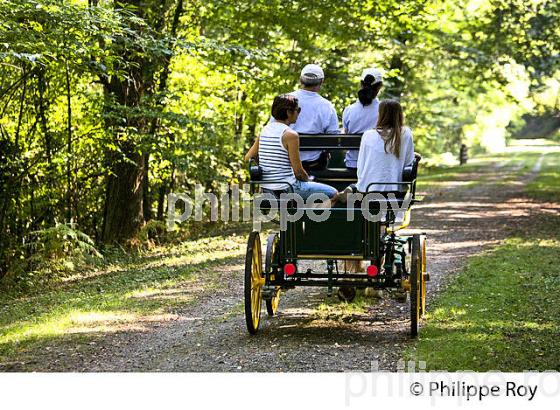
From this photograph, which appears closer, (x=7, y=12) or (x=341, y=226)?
(x=341, y=226)

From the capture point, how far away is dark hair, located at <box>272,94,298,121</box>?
8000 mm

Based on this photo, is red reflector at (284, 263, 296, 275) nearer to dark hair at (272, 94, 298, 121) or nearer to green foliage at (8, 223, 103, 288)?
dark hair at (272, 94, 298, 121)

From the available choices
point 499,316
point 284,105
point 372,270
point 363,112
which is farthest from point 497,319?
point 284,105

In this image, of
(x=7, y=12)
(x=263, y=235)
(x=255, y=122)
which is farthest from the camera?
(x=255, y=122)

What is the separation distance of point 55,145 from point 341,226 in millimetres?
8802

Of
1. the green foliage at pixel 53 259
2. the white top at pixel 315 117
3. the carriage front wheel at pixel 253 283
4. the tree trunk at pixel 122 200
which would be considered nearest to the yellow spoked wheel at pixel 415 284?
the carriage front wheel at pixel 253 283

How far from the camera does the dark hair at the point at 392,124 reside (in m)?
8.08

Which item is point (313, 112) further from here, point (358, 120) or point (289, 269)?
point (289, 269)

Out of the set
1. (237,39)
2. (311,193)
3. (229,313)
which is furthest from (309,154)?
(237,39)

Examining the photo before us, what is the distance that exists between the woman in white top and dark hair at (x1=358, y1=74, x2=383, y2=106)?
983 mm

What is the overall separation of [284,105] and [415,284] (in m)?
2.12

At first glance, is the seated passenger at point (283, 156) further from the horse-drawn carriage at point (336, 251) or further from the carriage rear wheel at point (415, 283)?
the carriage rear wheel at point (415, 283)

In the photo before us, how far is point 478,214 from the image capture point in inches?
765
